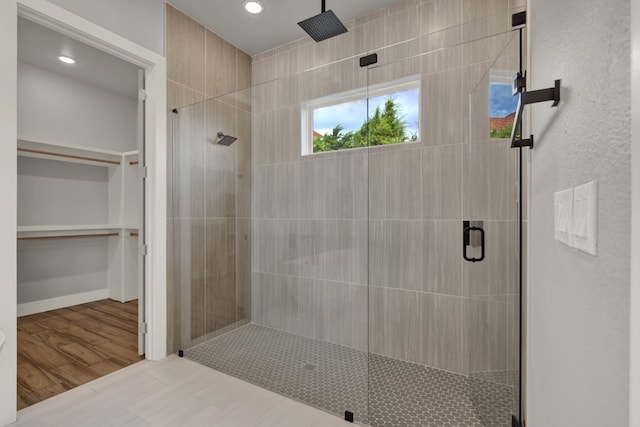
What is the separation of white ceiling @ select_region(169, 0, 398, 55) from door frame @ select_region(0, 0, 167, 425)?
58 cm

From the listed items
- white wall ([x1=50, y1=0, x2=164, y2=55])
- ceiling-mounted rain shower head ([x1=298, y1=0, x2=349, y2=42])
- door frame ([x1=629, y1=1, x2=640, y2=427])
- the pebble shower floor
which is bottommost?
A: the pebble shower floor

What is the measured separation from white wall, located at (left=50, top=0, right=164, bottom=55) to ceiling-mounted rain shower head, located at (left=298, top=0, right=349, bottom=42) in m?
1.31

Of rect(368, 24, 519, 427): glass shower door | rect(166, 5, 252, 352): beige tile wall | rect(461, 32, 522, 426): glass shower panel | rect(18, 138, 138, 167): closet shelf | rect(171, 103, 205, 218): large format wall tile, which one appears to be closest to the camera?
rect(461, 32, 522, 426): glass shower panel

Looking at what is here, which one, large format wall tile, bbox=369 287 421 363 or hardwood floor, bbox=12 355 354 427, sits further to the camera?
large format wall tile, bbox=369 287 421 363

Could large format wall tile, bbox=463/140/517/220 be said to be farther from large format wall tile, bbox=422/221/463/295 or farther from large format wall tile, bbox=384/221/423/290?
large format wall tile, bbox=384/221/423/290

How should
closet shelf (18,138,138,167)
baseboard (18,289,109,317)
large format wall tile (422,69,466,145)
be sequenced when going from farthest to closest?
1. baseboard (18,289,109,317)
2. closet shelf (18,138,138,167)
3. large format wall tile (422,69,466,145)

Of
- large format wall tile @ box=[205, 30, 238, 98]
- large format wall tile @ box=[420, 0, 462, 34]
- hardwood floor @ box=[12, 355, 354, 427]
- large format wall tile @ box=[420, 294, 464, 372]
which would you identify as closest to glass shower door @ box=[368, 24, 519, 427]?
large format wall tile @ box=[420, 294, 464, 372]

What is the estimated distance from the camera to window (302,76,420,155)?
1986mm

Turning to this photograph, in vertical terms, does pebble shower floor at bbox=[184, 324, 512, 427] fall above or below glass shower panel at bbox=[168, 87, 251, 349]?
below

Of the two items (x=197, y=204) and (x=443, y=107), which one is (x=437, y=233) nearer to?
(x=443, y=107)

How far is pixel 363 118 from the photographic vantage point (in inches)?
77.9

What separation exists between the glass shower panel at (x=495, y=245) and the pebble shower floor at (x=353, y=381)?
0.20ft
